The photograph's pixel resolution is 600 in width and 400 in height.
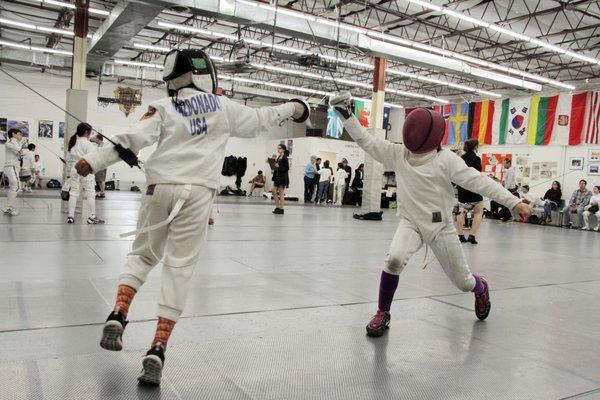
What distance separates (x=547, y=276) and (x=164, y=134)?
15.7 feet

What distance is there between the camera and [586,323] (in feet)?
11.5

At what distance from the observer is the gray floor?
2.17 m

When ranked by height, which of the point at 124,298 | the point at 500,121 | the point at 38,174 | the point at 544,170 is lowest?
the point at 124,298

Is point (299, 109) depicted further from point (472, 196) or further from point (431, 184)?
point (472, 196)

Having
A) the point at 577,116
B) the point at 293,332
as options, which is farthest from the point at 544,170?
the point at 293,332

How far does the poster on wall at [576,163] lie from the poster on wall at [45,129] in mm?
→ 19814

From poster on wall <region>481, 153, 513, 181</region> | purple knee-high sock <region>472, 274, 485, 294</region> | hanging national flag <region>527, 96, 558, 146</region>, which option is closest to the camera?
purple knee-high sock <region>472, 274, 485, 294</region>

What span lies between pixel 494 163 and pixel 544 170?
1953mm

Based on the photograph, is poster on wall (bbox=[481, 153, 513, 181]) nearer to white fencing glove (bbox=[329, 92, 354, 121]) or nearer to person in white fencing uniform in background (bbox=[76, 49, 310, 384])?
white fencing glove (bbox=[329, 92, 354, 121])

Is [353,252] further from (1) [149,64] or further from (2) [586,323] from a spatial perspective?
(1) [149,64]

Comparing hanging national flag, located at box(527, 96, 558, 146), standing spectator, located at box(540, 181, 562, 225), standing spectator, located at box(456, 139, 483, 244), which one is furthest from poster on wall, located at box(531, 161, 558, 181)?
standing spectator, located at box(456, 139, 483, 244)

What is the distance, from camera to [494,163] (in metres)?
19.0

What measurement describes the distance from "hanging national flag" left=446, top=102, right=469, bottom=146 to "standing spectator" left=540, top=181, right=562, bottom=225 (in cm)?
505

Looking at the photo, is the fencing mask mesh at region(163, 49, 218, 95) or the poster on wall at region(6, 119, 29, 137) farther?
the poster on wall at region(6, 119, 29, 137)
